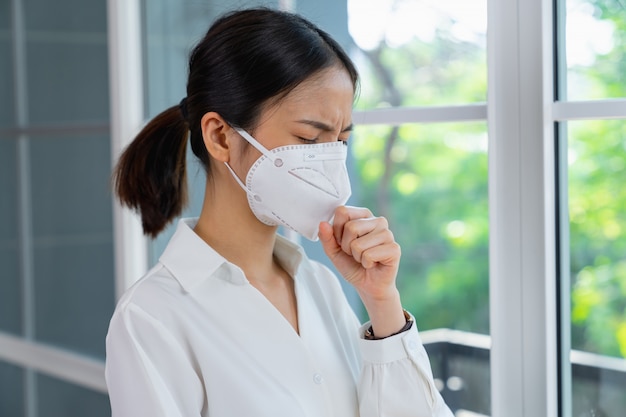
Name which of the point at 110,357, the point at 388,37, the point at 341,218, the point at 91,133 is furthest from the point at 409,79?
the point at 91,133

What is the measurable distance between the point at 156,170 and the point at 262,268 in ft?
0.88

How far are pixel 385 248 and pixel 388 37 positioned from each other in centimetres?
63

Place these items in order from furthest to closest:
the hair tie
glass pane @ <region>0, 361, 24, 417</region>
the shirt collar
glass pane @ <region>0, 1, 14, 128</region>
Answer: glass pane @ <region>0, 361, 24, 417</region> < glass pane @ <region>0, 1, 14, 128</region> < the hair tie < the shirt collar

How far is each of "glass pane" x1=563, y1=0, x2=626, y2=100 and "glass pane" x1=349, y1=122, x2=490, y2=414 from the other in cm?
21

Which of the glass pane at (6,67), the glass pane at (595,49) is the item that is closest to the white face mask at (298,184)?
the glass pane at (595,49)

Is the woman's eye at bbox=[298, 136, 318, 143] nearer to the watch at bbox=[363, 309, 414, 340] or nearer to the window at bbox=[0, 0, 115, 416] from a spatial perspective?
the watch at bbox=[363, 309, 414, 340]

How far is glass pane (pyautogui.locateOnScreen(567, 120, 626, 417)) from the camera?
136 cm

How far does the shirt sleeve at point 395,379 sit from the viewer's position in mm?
1259

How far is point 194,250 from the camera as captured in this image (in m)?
1.25

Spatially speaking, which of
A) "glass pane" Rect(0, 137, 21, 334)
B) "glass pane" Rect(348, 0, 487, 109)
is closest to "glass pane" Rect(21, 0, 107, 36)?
"glass pane" Rect(0, 137, 21, 334)

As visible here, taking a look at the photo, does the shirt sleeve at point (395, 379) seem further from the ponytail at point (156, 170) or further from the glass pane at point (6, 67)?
the glass pane at point (6, 67)

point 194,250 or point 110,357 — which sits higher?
point 194,250

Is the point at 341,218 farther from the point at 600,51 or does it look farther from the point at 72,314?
the point at 72,314

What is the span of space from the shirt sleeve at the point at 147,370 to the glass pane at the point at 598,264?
2.28 ft
